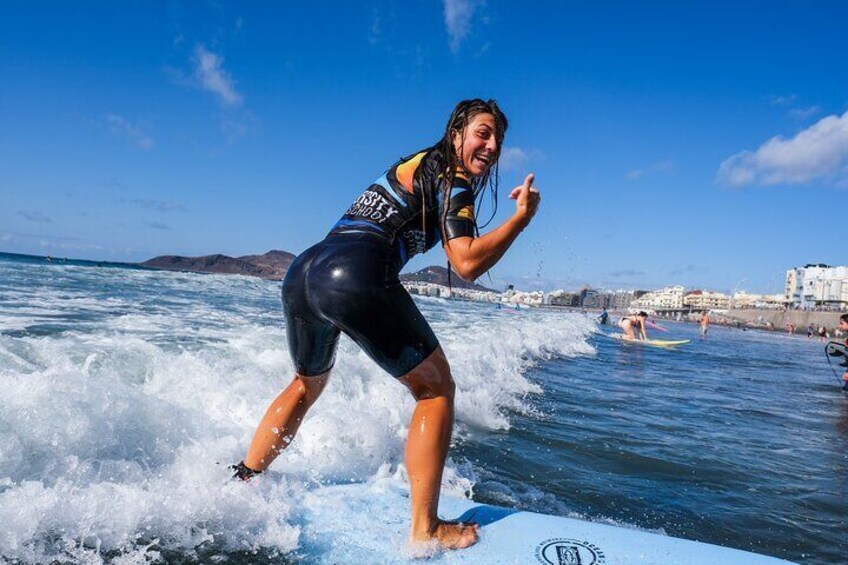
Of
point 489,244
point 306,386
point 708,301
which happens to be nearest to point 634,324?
point 306,386

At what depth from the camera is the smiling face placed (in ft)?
7.86

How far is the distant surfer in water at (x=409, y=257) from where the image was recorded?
2219mm

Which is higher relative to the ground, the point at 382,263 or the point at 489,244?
the point at 489,244

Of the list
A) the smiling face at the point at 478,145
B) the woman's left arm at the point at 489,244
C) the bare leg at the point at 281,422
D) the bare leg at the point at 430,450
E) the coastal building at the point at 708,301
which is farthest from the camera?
the coastal building at the point at 708,301

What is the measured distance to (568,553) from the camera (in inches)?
89.3

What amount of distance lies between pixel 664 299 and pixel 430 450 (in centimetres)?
20050

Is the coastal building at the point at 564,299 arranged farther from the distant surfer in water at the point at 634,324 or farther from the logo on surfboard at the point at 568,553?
the logo on surfboard at the point at 568,553

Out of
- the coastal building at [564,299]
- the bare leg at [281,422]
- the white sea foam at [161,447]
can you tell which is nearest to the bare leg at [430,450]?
the white sea foam at [161,447]

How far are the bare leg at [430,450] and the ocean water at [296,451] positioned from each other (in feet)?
1.55

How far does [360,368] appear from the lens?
5.95m

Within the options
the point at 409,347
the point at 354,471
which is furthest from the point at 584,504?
the point at 409,347

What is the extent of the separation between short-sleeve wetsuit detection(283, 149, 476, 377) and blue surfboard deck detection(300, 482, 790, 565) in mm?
719

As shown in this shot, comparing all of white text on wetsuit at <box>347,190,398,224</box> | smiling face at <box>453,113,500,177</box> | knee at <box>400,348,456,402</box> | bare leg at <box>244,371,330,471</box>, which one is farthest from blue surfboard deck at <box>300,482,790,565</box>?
smiling face at <box>453,113,500,177</box>

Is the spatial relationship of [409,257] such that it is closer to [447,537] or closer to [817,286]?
[447,537]
